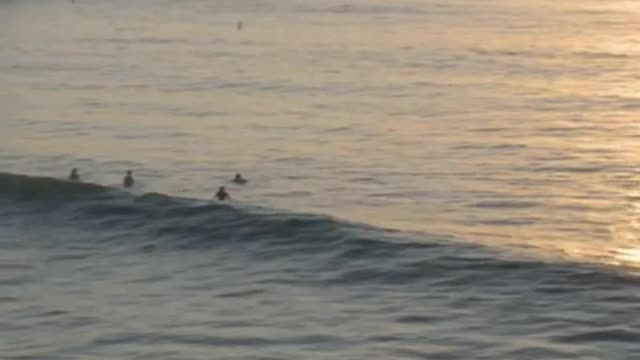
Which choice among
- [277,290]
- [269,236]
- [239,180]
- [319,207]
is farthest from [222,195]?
[277,290]

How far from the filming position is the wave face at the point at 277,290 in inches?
620

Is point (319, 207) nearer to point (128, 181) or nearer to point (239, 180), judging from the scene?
point (239, 180)

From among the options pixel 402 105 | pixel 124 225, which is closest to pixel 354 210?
pixel 124 225

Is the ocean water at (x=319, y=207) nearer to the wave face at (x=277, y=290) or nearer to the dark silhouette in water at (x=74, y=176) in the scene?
the wave face at (x=277, y=290)

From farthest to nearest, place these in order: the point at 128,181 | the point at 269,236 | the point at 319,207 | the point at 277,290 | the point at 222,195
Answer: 1. the point at 128,181
2. the point at 222,195
3. the point at 319,207
4. the point at 269,236
5. the point at 277,290

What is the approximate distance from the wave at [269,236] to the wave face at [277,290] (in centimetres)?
4

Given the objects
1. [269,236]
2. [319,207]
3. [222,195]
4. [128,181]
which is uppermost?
[128,181]

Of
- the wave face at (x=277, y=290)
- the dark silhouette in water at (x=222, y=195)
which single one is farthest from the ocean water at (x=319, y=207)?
the dark silhouette in water at (x=222, y=195)

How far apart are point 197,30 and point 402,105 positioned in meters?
32.8

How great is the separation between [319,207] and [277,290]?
6.21m

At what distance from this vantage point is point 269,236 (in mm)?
22078

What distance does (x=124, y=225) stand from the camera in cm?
2327

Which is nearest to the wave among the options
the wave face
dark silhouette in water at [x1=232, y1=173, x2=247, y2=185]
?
the wave face

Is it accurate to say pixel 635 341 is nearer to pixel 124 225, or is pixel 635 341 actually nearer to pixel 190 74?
pixel 124 225
